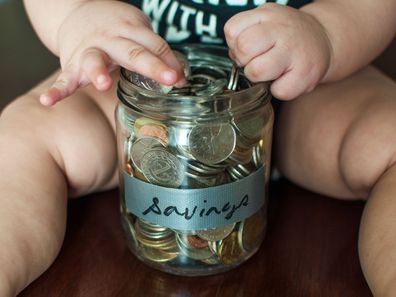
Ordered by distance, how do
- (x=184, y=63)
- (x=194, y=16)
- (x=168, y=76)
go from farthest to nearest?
1. (x=194, y=16)
2. (x=184, y=63)
3. (x=168, y=76)

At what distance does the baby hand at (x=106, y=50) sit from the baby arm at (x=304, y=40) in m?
0.07

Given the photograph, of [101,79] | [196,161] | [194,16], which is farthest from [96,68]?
[194,16]

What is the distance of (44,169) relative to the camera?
690 mm

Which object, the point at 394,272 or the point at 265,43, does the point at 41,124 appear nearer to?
the point at 265,43

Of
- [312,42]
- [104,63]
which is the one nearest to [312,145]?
[312,42]

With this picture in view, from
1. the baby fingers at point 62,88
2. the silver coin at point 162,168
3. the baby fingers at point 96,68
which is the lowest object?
the silver coin at point 162,168

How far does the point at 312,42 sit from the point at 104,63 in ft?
0.63

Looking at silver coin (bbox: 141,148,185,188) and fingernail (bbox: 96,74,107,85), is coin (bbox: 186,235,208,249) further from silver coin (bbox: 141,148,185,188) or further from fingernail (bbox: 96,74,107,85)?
fingernail (bbox: 96,74,107,85)

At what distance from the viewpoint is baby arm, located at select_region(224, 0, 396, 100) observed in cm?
60

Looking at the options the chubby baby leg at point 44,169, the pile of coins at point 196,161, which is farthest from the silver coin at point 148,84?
the chubby baby leg at point 44,169

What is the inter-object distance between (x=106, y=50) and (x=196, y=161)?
0.13 metres

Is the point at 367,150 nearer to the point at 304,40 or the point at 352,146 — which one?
the point at 352,146

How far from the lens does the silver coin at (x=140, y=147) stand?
2.01 ft

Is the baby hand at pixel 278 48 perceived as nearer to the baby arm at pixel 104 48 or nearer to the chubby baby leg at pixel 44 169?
the baby arm at pixel 104 48
